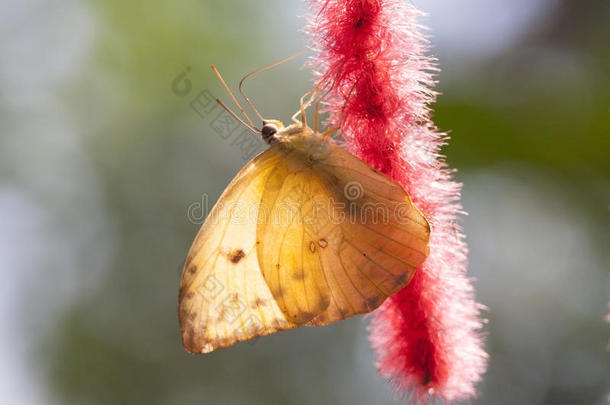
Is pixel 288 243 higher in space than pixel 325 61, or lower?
lower

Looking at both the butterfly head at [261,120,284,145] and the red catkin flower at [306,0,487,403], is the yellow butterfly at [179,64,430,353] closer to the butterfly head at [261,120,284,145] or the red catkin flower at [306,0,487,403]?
the butterfly head at [261,120,284,145]

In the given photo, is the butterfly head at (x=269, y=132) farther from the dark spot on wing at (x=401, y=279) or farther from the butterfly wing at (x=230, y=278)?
the dark spot on wing at (x=401, y=279)

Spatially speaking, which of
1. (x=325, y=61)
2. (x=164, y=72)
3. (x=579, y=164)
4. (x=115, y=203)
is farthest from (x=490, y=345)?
(x=115, y=203)

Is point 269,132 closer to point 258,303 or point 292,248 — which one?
point 292,248

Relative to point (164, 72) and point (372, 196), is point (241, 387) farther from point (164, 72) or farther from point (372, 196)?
point (372, 196)

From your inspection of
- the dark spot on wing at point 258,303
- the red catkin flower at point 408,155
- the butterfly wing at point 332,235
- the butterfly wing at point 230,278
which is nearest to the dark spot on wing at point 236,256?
the butterfly wing at point 230,278

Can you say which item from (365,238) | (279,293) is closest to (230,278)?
(279,293)
